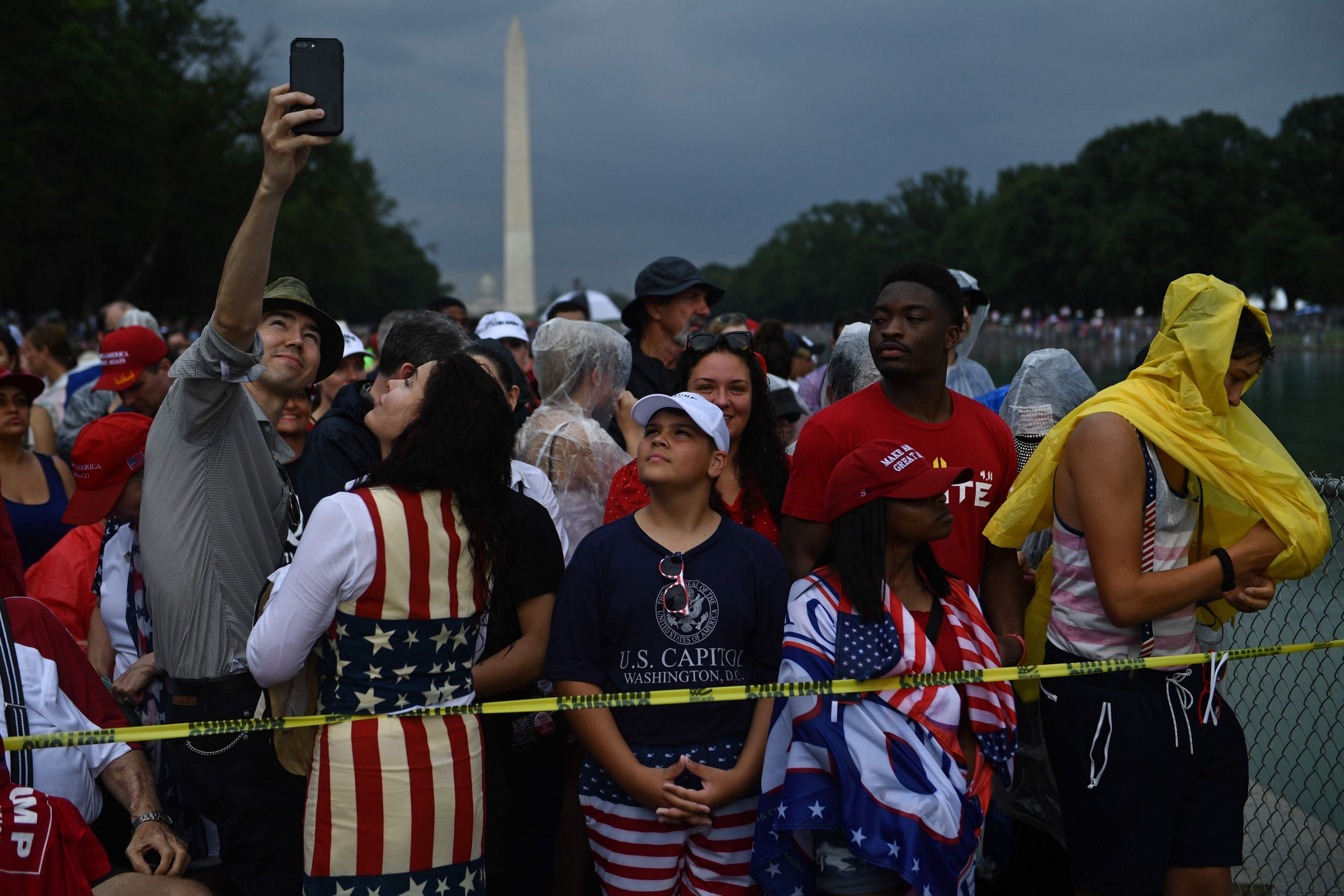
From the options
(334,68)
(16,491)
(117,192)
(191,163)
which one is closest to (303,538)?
(334,68)

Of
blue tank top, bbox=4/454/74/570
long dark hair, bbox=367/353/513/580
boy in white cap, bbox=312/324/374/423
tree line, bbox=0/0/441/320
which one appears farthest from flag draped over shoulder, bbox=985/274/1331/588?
tree line, bbox=0/0/441/320

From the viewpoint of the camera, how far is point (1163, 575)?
115 inches

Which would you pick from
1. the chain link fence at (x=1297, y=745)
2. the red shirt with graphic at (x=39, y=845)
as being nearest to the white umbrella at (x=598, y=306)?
the chain link fence at (x=1297, y=745)

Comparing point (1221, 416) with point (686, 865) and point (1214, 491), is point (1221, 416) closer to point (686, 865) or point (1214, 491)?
point (1214, 491)

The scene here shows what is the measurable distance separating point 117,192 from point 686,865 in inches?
1496

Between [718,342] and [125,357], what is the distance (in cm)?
305

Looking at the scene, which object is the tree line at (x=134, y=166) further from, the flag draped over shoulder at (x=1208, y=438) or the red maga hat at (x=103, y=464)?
the flag draped over shoulder at (x=1208, y=438)

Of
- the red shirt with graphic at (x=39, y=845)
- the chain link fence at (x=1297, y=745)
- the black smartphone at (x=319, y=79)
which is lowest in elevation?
the chain link fence at (x=1297, y=745)

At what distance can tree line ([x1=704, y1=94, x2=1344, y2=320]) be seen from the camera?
59.7 metres

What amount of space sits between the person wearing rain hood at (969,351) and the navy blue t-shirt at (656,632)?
2.31 m

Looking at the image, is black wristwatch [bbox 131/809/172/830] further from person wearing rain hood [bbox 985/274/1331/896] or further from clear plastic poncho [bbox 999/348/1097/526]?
clear plastic poncho [bbox 999/348/1097/526]

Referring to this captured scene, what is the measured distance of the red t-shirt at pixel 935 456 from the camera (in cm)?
334

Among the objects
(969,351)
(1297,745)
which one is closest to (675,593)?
(969,351)

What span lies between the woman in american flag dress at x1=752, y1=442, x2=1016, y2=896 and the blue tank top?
3.78 m
